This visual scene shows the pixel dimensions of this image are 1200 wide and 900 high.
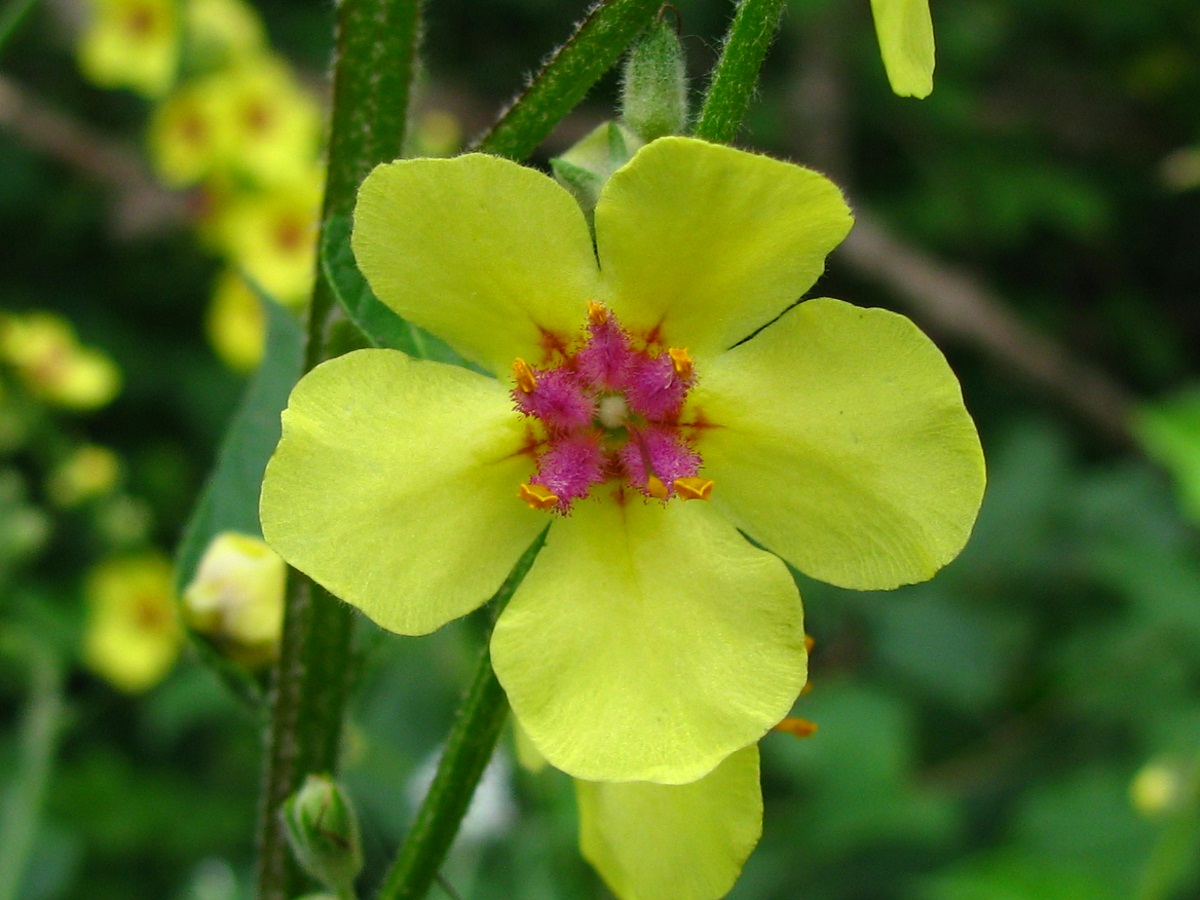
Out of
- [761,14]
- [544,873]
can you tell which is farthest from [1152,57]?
[761,14]

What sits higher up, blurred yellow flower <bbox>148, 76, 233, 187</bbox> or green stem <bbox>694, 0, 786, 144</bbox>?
green stem <bbox>694, 0, 786, 144</bbox>

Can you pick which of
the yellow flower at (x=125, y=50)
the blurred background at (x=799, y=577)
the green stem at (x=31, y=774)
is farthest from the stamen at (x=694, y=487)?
the yellow flower at (x=125, y=50)

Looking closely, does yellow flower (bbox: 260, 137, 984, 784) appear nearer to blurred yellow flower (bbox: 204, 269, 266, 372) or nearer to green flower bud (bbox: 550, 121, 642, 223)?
green flower bud (bbox: 550, 121, 642, 223)

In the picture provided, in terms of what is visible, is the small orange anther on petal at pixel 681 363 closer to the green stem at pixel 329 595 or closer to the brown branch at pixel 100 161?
the green stem at pixel 329 595

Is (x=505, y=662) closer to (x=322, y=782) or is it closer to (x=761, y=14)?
(x=322, y=782)

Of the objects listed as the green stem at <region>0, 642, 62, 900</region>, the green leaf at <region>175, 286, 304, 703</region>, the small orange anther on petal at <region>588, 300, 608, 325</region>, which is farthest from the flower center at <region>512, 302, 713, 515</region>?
the green stem at <region>0, 642, 62, 900</region>

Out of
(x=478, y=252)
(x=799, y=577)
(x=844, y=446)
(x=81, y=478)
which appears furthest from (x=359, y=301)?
(x=81, y=478)
